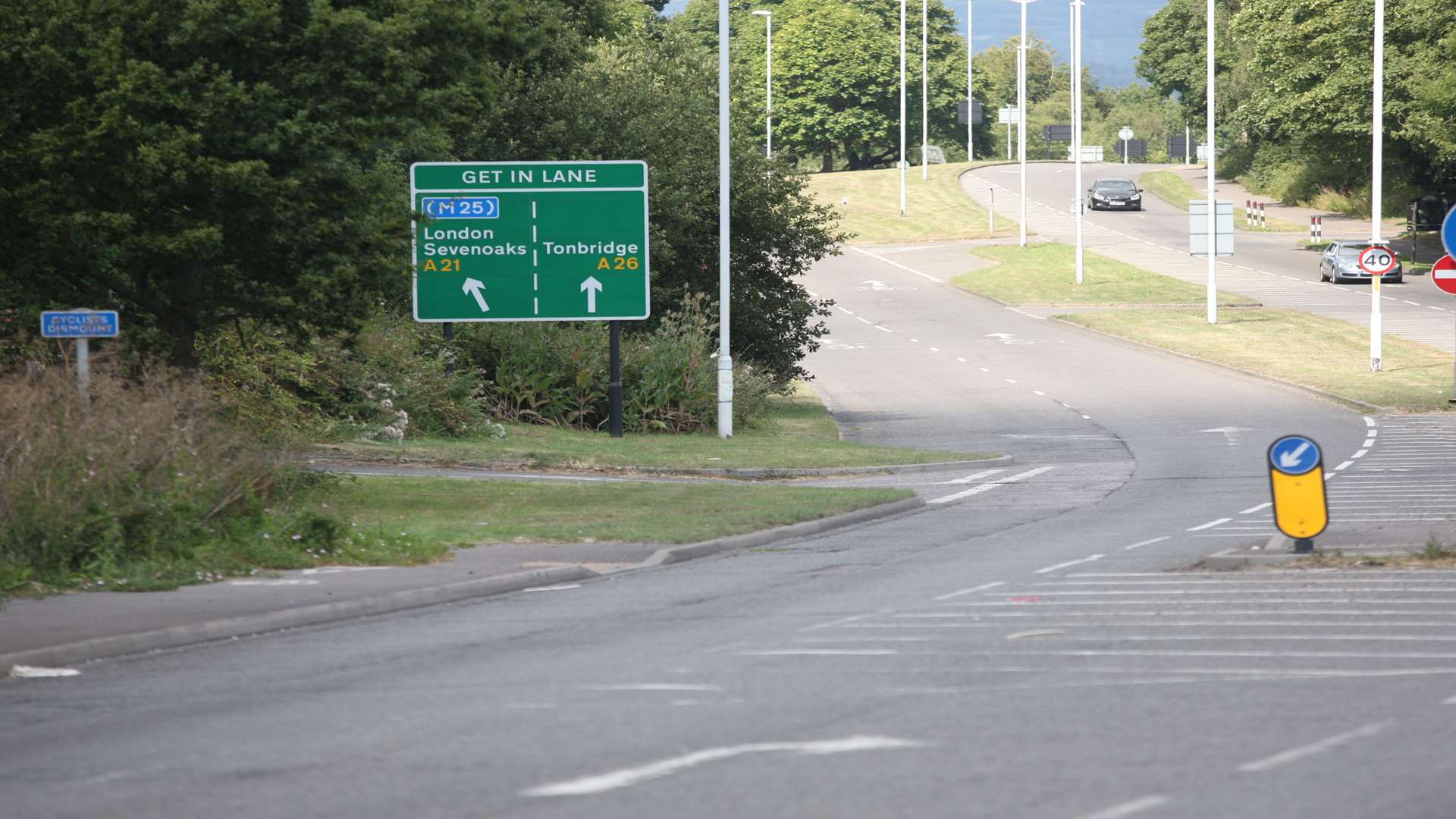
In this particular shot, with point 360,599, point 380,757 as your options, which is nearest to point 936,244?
point 360,599

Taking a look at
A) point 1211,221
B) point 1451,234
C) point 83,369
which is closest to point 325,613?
point 83,369

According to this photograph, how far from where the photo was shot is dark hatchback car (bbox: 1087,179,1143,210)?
3617 inches

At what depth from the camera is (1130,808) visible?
6801mm

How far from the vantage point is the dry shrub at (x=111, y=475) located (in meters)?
14.5

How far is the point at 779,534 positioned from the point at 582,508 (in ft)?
9.35

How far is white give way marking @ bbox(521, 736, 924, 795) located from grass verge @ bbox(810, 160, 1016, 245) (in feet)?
242

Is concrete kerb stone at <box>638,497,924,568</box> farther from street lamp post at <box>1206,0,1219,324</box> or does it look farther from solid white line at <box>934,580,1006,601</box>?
street lamp post at <box>1206,0,1219,324</box>

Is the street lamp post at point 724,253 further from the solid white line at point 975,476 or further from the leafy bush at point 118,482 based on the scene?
the leafy bush at point 118,482

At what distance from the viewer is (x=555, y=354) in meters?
32.9

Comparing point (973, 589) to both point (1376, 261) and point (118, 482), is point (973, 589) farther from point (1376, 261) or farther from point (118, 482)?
point (1376, 261)

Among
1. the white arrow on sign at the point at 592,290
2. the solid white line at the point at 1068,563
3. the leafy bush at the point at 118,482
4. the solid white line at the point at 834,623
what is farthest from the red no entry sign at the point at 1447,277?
the leafy bush at the point at 118,482

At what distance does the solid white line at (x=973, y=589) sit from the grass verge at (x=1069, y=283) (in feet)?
148

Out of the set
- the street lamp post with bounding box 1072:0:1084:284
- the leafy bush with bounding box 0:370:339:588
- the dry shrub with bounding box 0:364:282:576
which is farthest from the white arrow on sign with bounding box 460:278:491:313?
the street lamp post with bounding box 1072:0:1084:284

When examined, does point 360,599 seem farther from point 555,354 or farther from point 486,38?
point 555,354
